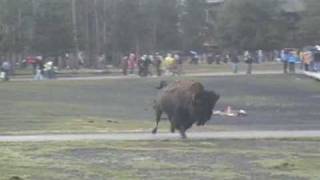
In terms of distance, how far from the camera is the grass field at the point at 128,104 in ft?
88.1

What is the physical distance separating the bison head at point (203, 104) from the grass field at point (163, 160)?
2.98 feet

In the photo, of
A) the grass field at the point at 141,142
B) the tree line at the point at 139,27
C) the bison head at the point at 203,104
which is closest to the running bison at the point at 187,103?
the bison head at the point at 203,104

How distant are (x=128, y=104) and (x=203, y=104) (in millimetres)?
17841

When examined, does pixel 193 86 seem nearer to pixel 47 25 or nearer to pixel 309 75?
pixel 309 75

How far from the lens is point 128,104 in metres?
38.5

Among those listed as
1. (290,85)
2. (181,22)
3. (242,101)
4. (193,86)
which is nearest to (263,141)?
(193,86)

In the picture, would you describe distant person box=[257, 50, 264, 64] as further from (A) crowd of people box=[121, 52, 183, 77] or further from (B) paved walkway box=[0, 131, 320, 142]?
(B) paved walkway box=[0, 131, 320, 142]

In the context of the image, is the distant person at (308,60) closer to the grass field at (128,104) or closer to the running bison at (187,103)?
the grass field at (128,104)

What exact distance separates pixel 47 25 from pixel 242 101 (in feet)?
159

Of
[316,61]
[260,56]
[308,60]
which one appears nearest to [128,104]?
[316,61]

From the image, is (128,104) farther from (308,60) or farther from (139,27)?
(139,27)

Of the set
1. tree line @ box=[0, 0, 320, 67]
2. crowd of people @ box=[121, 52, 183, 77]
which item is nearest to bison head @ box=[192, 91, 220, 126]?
crowd of people @ box=[121, 52, 183, 77]

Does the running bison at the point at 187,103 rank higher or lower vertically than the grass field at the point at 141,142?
higher

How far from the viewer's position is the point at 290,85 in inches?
2009
